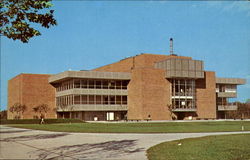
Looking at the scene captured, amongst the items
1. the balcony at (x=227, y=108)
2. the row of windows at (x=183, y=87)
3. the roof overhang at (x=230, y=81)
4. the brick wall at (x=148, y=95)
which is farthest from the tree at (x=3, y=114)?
the roof overhang at (x=230, y=81)

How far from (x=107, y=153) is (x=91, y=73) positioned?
51897 millimetres

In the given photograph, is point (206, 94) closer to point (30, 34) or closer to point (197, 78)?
point (197, 78)

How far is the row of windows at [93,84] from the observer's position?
6506cm

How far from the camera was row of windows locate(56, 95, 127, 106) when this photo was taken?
6488 cm

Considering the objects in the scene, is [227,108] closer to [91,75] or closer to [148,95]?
[148,95]

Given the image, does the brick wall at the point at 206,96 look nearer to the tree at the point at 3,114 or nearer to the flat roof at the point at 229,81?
the flat roof at the point at 229,81

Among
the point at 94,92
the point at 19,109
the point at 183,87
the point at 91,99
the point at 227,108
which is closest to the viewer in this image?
the point at 94,92

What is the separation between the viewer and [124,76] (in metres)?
67.5

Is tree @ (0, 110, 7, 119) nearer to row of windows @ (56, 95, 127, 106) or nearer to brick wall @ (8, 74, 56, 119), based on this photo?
brick wall @ (8, 74, 56, 119)

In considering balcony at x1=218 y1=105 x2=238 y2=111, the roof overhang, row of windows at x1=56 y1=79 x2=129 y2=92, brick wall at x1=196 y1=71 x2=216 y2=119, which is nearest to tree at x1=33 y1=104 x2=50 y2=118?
row of windows at x1=56 y1=79 x2=129 y2=92

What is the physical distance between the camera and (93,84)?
66438mm

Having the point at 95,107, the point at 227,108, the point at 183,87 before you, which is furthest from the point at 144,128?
the point at 227,108

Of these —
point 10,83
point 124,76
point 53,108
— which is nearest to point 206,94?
point 124,76

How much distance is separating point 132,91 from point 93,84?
7.89 metres
